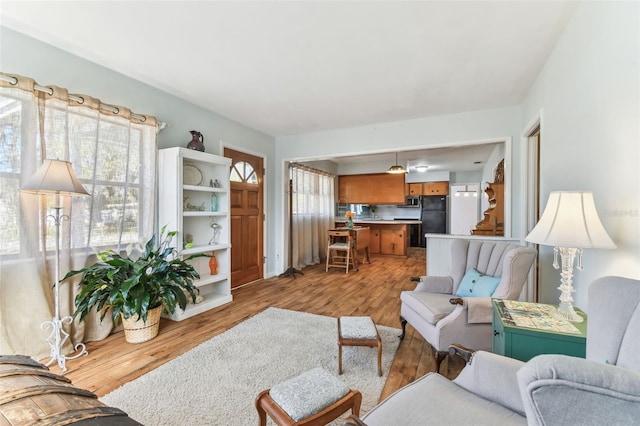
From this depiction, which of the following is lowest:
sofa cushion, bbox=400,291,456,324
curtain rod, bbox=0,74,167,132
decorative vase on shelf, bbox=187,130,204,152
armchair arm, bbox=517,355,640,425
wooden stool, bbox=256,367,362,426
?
wooden stool, bbox=256,367,362,426

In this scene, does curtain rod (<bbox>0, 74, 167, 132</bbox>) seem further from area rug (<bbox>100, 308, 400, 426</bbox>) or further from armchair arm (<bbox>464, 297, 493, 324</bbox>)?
armchair arm (<bbox>464, 297, 493, 324</bbox>)

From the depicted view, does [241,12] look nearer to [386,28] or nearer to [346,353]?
[386,28]

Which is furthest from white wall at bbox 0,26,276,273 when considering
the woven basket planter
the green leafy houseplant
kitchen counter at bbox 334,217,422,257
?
kitchen counter at bbox 334,217,422,257

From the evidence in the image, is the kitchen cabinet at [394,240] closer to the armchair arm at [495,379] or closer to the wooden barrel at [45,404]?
the armchair arm at [495,379]

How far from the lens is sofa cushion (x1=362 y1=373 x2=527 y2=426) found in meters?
0.98

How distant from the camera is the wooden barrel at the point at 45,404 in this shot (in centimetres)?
63

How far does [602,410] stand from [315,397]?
973mm

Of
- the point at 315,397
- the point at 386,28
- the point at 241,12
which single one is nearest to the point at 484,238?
the point at 386,28

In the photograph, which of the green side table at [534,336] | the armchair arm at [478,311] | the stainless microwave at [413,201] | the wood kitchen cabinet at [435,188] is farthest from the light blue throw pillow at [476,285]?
the stainless microwave at [413,201]

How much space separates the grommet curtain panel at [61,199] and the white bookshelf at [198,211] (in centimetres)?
20

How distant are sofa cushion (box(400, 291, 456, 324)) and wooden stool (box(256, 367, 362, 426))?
109 centimetres

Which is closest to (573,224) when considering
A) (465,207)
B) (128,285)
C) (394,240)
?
(128,285)

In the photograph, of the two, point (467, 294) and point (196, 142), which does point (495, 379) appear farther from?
point (196, 142)

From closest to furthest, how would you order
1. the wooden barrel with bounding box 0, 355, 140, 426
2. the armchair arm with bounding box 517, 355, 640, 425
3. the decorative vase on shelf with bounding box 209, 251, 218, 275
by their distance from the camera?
the armchair arm with bounding box 517, 355, 640, 425 < the wooden barrel with bounding box 0, 355, 140, 426 < the decorative vase on shelf with bounding box 209, 251, 218, 275
